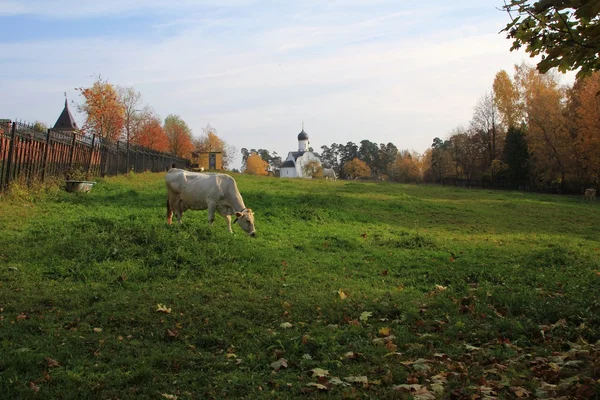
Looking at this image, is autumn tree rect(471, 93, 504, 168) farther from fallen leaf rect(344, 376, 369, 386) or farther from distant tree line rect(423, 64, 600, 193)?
fallen leaf rect(344, 376, 369, 386)

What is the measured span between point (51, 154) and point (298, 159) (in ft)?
371

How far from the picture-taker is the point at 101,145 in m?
24.5

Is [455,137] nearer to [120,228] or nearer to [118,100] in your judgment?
[118,100]

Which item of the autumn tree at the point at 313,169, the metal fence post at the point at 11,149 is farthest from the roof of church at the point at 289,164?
the metal fence post at the point at 11,149

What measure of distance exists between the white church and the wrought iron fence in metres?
99.9

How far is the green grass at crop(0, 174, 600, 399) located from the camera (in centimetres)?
479

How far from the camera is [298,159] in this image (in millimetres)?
130625

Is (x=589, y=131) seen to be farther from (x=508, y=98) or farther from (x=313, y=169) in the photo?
(x=313, y=169)

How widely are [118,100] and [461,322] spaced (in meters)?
57.3

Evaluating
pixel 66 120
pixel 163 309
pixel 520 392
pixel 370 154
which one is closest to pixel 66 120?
pixel 66 120

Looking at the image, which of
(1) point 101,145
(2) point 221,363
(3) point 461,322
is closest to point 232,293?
(2) point 221,363

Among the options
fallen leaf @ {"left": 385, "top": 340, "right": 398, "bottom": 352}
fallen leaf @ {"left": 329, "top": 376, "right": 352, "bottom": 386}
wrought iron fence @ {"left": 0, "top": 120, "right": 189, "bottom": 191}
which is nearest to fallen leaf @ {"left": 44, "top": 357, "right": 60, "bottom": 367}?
fallen leaf @ {"left": 329, "top": 376, "right": 352, "bottom": 386}

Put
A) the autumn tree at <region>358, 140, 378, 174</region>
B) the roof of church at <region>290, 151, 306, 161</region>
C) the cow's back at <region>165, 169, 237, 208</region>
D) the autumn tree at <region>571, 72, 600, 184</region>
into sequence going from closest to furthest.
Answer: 1. the cow's back at <region>165, 169, 237, 208</region>
2. the autumn tree at <region>571, 72, 600, 184</region>
3. the autumn tree at <region>358, 140, 378, 174</region>
4. the roof of church at <region>290, 151, 306, 161</region>

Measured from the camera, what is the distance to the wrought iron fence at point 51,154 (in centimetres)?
1528
